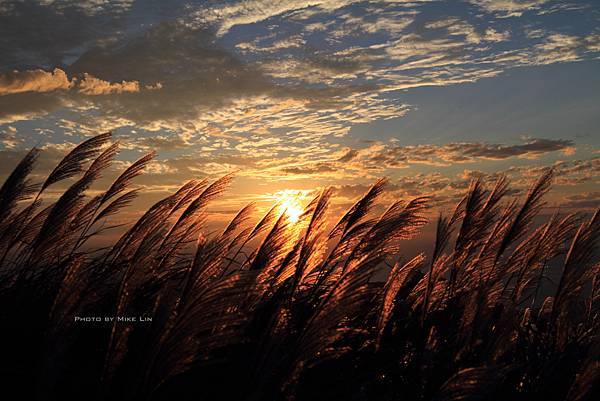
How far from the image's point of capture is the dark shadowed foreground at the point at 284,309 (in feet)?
6.88

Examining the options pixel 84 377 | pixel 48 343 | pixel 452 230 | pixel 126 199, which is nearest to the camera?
pixel 48 343

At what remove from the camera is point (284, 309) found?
226 centimetres

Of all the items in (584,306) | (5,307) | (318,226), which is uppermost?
(318,226)

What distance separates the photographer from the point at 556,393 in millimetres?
2939

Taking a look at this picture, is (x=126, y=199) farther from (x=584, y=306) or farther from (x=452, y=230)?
(x=584, y=306)

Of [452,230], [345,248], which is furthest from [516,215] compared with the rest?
[345,248]

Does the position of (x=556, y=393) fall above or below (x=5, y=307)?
below

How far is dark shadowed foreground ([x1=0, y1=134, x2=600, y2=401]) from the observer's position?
2098 mm

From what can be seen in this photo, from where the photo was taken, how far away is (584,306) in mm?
4496

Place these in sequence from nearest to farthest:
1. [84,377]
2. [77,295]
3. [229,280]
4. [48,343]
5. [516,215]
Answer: [229,280] < [48,343] < [77,295] < [84,377] < [516,215]

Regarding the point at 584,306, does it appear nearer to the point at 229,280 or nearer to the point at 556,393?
the point at 556,393

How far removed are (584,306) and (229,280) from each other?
3744 mm

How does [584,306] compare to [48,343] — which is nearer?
[48,343]

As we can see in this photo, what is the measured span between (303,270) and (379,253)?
45 centimetres
